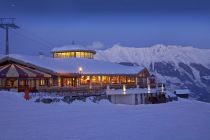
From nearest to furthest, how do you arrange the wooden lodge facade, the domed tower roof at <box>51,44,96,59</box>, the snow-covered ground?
the snow-covered ground, the wooden lodge facade, the domed tower roof at <box>51,44,96,59</box>

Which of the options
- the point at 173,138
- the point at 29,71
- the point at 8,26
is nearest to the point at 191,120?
the point at 173,138

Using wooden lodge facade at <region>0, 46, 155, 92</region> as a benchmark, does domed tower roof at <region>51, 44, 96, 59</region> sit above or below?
above

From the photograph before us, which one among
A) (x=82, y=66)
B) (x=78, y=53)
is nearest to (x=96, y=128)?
(x=82, y=66)

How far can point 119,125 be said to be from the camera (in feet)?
64.7

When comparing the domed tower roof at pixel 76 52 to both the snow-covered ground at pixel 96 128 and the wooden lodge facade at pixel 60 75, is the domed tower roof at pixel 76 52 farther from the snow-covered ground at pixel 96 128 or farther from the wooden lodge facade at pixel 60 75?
the snow-covered ground at pixel 96 128

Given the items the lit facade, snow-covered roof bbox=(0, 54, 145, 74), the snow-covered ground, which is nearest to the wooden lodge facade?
snow-covered roof bbox=(0, 54, 145, 74)

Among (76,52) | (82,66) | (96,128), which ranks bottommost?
(96,128)

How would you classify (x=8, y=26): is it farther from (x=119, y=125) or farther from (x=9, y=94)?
(x=119, y=125)

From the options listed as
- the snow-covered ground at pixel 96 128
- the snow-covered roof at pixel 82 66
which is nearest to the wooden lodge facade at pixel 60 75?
the snow-covered roof at pixel 82 66

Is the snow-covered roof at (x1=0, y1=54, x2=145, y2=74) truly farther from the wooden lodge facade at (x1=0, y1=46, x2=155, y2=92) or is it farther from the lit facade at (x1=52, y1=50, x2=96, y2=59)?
the lit facade at (x1=52, y1=50, x2=96, y2=59)

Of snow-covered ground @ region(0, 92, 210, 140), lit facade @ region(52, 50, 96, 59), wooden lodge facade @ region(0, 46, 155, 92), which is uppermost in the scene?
lit facade @ region(52, 50, 96, 59)

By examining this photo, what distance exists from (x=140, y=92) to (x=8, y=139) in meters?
35.5

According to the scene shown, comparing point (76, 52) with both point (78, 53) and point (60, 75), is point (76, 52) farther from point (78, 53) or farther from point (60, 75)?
point (60, 75)

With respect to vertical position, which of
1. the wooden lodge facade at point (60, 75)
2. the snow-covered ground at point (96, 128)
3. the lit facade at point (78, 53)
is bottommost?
the snow-covered ground at point (96, 128)
